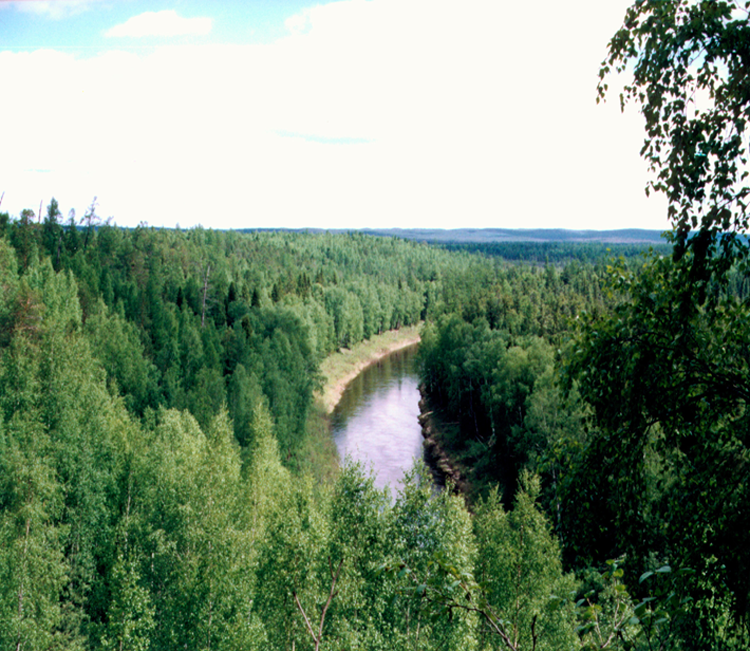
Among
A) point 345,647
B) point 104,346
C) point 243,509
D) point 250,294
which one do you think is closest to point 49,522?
point 243,509

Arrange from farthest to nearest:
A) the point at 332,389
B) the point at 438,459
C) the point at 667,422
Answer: the point at 332,389, the point at 438,459, the point at 667,422

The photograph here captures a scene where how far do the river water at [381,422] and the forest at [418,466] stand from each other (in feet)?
7.94

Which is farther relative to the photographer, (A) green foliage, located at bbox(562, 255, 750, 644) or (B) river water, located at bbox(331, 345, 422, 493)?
(B) river water, located at bbox(331, 345, 422, 493)

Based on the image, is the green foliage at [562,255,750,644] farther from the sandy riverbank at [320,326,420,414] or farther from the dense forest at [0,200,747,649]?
the sandy riverbank at [320,326,420,414]

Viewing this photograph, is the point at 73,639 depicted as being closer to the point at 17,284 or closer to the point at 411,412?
the point at 17,284

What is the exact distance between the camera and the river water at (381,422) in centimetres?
4431

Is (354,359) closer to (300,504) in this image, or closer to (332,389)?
(332,389)

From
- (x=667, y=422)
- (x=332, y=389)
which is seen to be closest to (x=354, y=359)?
(x=332, y=389)

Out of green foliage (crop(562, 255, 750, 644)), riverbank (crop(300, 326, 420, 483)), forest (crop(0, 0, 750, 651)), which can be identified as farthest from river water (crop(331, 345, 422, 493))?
green foliage (crop(562, 255, 750, 644))

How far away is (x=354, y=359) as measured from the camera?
277 feet

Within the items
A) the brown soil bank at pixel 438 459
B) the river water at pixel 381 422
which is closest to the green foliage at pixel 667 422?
the river water at pixel 381 422

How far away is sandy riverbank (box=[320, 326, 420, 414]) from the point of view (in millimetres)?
65900

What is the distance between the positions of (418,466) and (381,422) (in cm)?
3465

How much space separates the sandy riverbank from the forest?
23.6 feet
